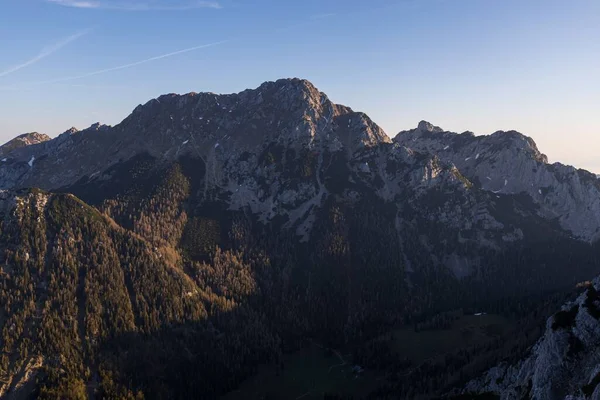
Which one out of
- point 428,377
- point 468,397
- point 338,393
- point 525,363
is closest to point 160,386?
point 338,393

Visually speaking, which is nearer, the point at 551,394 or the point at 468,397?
the point at 551,394

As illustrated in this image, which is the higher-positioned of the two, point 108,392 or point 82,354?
point 82,354

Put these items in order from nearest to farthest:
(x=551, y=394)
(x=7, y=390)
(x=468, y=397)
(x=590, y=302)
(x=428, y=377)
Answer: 1. (x=551, y=394)
2. (x=590, y=302)
3. (x=468, y=397)
4. (x=7, y=390)
5. (x=428, y=377)

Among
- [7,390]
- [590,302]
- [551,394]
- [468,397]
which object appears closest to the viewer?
[551,394]

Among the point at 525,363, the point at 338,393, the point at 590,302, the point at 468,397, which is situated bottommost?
the point at 338,393

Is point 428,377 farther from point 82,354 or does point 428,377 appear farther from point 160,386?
point 82,354

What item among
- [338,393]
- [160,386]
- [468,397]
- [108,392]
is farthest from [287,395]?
[468,397]

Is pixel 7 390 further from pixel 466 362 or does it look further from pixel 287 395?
pixel 466 362
